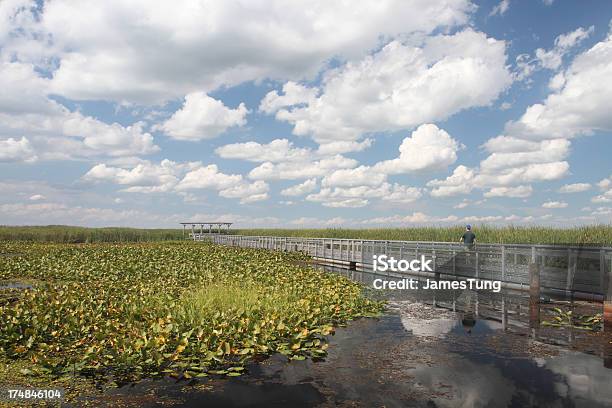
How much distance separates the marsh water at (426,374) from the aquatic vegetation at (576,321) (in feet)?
1.69

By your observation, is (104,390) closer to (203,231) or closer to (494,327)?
(494,327)

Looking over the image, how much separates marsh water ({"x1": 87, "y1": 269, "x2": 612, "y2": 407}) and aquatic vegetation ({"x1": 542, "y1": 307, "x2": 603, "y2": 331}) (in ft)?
1.69

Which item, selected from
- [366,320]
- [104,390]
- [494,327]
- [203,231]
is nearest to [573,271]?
[494,327]

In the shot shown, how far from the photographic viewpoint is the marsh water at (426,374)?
22.9 feet

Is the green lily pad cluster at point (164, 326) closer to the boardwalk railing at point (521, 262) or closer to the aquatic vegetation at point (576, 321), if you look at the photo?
the aquatic vegetation at point (576, 321)

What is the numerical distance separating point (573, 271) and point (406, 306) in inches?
216

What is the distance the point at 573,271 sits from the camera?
15.5 m

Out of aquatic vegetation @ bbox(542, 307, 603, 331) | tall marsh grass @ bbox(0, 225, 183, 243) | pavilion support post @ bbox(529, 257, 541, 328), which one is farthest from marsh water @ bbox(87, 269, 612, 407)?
tall marsh grass @ bbox(0, 225, 183, 243)

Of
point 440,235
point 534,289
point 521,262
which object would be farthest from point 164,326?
point 440,235

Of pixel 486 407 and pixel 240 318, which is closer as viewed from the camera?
pixel 486 407

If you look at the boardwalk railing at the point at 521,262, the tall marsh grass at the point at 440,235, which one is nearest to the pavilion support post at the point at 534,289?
the boardwalk railing at the point at 521,262

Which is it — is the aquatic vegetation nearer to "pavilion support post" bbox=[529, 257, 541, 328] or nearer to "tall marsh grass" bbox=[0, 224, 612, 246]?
"pavilion support post" bbox=[529, 257, 541, 328]

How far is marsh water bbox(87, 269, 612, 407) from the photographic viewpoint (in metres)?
6.98

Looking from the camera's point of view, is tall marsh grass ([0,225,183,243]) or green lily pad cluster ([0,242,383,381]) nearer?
green lily pad cluster ([0,242,383,381])
